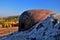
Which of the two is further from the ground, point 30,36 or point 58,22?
point 58,22

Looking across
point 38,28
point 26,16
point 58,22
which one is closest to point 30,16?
point 26,16

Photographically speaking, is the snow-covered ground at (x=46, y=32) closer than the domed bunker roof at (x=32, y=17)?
Yes

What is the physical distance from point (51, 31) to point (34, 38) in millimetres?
710

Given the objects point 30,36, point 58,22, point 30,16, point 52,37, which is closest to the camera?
point 52,37

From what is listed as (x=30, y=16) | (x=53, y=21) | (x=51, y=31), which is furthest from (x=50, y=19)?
(x=30, y=16)

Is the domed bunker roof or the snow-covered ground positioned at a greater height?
the domed bunker roof

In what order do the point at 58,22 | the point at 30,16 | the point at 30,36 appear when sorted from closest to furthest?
the point at 58,22, the point at 30,36, the point at 30,16

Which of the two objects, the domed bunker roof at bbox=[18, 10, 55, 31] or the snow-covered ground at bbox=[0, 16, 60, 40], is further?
the domed bunker roof at bbox=[18, 10, 55, 31]

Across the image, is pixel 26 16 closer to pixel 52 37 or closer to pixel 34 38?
pixel 34 38

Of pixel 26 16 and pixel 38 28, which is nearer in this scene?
pixel 38 28

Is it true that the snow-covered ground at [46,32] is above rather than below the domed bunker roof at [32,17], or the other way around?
below

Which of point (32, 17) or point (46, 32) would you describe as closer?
point (46, 32)

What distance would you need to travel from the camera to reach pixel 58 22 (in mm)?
6801

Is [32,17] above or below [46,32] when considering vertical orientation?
above
